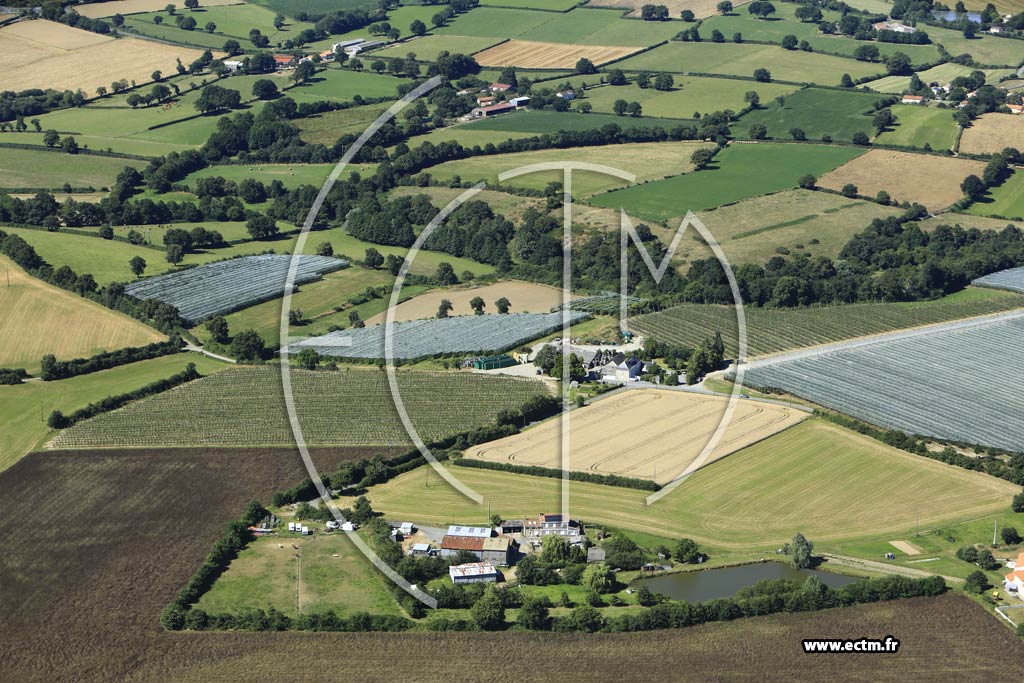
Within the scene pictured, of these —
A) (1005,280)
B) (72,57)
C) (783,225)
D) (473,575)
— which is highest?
(72,57)

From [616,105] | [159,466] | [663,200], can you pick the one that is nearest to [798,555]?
[159,466]

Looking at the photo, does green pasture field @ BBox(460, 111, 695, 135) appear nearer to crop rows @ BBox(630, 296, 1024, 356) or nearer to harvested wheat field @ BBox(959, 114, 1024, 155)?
harvested wheat field @ BBox(959, 114, 1024, 155)

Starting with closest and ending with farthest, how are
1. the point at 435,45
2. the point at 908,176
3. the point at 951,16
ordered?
the point at 908,176
the point at 435,45
the point at 951,16

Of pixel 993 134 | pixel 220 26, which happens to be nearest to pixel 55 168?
pixel 220 26

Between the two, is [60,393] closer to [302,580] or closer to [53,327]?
[53,327]

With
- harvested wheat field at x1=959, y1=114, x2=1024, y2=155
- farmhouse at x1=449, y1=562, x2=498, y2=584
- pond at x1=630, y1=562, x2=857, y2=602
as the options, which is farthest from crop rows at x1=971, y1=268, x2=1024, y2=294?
farmhouse at x1=449, y1=562, x2=498, y2=584

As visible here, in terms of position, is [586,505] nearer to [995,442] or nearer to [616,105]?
[995,442]

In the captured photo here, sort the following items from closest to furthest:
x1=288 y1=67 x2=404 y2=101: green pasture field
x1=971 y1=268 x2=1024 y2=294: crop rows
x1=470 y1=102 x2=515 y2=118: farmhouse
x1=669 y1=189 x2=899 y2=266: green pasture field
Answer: x1=971 y1=268 x2=1024 y2=294: crop rows
x1=669 y1=189 x2=899 y2=266: green pasture field
x1=470 y1=102 x2=515 y2=118: farmhouse
x1=288 y1=67 x2=404 y2=101: green pasture field
